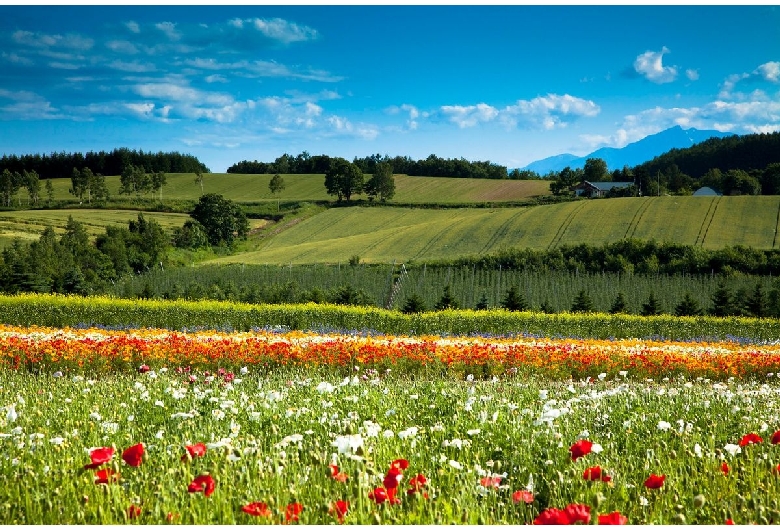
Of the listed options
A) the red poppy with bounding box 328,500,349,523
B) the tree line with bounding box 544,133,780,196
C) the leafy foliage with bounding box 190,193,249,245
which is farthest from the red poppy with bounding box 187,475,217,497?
the tree line with bounding box 544,133,780,196

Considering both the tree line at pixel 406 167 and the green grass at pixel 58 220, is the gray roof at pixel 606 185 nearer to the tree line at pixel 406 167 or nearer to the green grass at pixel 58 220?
the tree line at pixel 406 167

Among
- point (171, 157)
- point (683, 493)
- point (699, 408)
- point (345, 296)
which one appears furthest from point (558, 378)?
point (171, 157)

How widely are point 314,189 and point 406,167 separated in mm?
28906

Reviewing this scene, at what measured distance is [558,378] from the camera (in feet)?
37.2

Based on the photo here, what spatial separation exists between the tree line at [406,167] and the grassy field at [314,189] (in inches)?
465

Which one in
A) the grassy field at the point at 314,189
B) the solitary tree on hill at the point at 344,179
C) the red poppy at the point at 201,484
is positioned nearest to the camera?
the red poppy at the point at 201,484

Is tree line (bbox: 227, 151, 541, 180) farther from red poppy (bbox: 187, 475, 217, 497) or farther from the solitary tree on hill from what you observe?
red poppy (bbox: 187, 475, 217, 497)

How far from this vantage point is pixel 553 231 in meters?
58.3

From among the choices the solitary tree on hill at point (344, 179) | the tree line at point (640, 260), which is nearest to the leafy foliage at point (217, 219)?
the solitary tree on hill at point (344, 179)

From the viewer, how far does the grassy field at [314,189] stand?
9506 cm

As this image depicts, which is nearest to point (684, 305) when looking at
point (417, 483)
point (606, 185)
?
point (417, 483)

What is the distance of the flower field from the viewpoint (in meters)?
3.74

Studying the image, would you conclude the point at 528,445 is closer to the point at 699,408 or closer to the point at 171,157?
the point at 699,408

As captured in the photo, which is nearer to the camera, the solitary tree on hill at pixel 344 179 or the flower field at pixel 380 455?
the flower field at pixel 380 455
